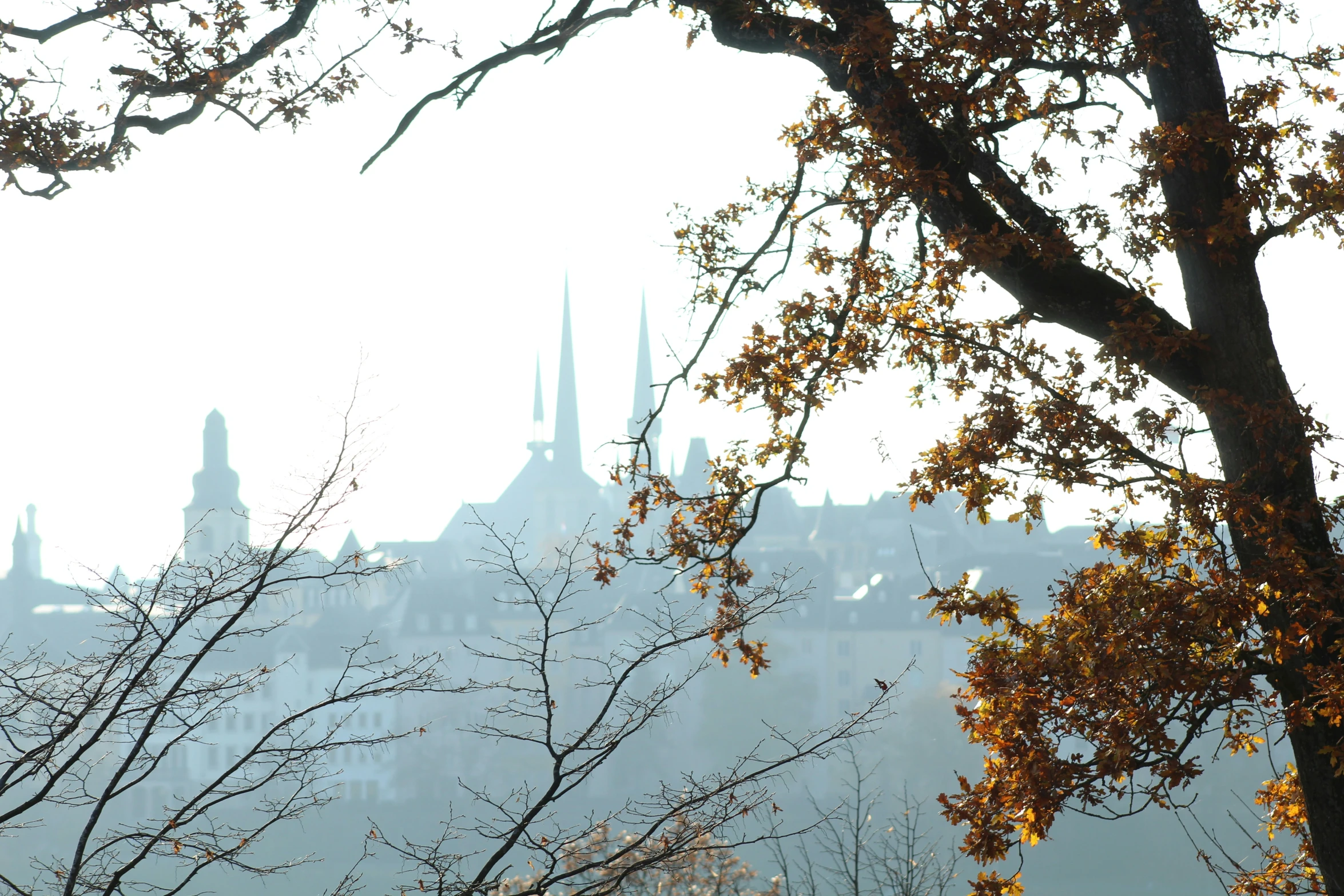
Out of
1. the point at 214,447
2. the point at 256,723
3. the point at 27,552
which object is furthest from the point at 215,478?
the point at 256,723

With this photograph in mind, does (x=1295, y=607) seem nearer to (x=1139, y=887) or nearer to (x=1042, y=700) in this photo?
(x=1042, y=700)

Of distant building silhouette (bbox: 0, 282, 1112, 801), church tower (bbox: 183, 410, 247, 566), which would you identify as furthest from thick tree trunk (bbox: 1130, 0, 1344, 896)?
church tower (bbox: 183, 410, 247, 566)

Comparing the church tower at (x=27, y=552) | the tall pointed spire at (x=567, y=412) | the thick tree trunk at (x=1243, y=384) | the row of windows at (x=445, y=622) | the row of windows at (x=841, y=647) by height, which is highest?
the tall pointed spire at (x=567, y=412)

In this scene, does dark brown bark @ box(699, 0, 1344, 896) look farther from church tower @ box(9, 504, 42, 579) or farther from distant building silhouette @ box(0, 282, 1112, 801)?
church tower @ box(9, 504, 42, 579)

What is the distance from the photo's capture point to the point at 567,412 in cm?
11138

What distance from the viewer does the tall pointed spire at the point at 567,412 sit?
4333 inches

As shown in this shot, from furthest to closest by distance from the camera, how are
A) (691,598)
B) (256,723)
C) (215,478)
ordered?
(215,478) → (256,723) → (691,598)

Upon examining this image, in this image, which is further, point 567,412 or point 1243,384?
point 567,412

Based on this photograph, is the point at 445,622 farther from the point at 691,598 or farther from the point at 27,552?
the point at 27,552

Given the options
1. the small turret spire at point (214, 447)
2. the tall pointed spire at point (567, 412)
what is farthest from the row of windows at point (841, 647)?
the tall pointed spire at point (567, 412)

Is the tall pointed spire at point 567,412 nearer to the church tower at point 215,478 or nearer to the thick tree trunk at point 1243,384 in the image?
the church tower at point 215,478

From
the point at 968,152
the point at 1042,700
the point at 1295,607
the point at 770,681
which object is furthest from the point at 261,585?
the point at 770,681

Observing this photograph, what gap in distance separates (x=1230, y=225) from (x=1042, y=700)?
7.30 ft

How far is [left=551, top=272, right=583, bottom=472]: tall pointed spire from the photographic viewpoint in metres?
110
